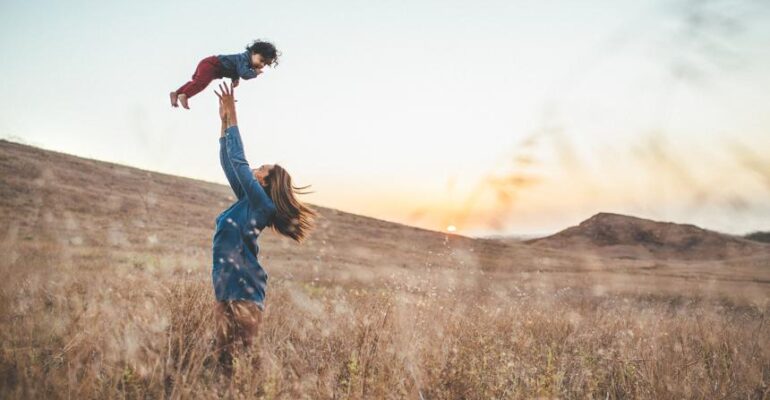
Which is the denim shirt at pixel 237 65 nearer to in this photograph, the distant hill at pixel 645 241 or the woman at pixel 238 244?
the woman at pixel 238 244

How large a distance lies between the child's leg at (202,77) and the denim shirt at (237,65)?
76 millimetres

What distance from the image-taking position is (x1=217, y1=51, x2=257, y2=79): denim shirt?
4.87 metres

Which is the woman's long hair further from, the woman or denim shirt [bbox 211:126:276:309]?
denim shirt [bbox 211:126:276:309]

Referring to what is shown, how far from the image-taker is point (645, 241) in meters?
66.9

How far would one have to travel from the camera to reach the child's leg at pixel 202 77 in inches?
182

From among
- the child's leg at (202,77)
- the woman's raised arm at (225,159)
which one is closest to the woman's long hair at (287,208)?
the woman's raised arm at (225,159)

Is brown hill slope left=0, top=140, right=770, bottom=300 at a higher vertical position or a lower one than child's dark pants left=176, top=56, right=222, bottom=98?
lower

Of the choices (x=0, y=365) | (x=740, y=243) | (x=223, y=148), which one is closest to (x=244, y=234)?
(x=223, y=148)

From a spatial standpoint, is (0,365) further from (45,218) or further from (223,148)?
(45,218)

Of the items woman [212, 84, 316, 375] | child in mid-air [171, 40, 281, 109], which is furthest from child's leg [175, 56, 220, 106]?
woman [212, 84, 316, 375]

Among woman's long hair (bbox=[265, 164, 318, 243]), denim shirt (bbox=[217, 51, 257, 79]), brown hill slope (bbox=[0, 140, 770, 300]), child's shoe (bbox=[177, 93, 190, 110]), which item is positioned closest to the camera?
woman's long hair (bbox=[265, 164, 318, 243])

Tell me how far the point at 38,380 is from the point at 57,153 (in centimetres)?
4528

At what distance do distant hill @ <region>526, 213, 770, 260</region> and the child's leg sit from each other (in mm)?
63768

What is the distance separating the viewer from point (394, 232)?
48281mm
